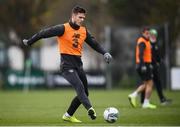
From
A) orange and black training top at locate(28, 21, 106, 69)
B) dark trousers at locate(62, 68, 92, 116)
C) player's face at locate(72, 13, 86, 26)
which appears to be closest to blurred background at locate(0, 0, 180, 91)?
dark trousers at locate(62, 68, 92, 116)

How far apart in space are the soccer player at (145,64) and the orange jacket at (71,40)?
5843 millimetres

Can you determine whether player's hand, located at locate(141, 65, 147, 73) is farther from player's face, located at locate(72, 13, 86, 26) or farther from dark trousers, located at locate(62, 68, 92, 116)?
player's face, located at locate(72, 13, 86, 26)

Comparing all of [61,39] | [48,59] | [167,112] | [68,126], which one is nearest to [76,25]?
[61,39]

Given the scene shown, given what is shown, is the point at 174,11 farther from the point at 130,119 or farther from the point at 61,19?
the point at 130,119

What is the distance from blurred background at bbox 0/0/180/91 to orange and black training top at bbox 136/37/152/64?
13898mm

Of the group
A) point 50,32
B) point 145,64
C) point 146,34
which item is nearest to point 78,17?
point 50,32

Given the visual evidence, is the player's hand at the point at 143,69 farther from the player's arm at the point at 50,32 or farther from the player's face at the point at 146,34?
the player's arm at the point at 50,32

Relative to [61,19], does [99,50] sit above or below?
below

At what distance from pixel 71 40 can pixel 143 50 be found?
609 centimetres

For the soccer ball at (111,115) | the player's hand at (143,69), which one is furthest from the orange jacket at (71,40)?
the player's hand at (143,69)

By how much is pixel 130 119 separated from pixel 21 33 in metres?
34.0

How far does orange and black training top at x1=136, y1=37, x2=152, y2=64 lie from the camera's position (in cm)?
2134

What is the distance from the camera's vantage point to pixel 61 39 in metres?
15.6

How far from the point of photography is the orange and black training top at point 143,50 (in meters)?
21.3
